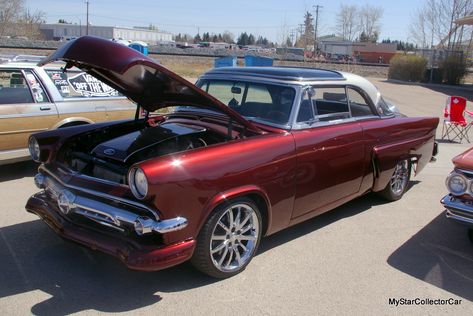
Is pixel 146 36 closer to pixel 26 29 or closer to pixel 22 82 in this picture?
pixel 26 29

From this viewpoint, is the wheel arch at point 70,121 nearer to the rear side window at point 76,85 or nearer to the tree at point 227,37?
the rear side window at point 76,85

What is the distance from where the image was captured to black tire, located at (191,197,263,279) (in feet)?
11.6

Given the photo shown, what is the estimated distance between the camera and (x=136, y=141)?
4.21 metres

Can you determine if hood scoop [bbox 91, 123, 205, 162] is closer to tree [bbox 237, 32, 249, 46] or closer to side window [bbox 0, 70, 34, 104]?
side window [bbox 0, 70, 34, 104]

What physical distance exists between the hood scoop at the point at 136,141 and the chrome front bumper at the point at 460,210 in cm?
237

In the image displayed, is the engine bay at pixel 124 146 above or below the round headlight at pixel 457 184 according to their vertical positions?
above

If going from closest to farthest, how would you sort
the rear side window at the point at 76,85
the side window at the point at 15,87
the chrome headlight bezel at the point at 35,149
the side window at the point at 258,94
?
the chrome headlight bezel at the point at 35,149 < the side window at the point at 258,94 < the side window at the point at 15,87 < the rear side window at the point at 76,85

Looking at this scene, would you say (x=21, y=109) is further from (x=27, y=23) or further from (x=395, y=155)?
(x=27, y=23)

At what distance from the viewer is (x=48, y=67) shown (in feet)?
22.2

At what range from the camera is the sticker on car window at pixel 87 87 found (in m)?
7.01

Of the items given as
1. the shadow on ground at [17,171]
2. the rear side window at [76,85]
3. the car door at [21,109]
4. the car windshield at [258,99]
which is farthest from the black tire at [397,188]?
the shadow on ground at [17,171]

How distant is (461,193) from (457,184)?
0.10m

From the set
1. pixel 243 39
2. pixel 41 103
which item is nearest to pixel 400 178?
pixel 41 103

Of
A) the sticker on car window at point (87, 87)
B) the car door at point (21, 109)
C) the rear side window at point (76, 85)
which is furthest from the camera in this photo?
the sticker on car window at point (87, 87)
